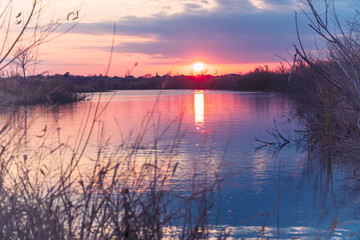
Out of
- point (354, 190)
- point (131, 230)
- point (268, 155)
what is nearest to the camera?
point (131, 230)

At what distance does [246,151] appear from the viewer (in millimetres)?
8305

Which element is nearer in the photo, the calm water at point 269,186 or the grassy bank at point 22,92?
the grassy bank at point 22,92

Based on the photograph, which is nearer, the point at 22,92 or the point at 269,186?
the point at 22,92

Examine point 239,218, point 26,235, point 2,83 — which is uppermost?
point 2,83

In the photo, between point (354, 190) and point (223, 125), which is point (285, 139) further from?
point (354, 190)

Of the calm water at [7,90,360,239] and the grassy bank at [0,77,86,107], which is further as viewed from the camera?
the calm water at [7,90,360,239]

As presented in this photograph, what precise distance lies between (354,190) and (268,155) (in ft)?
8.61

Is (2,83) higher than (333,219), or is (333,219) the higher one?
(2,83)

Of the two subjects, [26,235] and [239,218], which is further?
[239,218]

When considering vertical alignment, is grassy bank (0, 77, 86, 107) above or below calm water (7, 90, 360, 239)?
above

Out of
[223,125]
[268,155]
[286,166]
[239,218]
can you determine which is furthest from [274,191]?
[223,125]

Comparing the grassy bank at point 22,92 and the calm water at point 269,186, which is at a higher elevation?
the grassy bank at point 22,92

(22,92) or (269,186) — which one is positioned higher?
(22,92)

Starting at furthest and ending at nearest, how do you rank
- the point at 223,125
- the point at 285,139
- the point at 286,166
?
the point at 223,125
the point at 285,139
the point at 286,166
